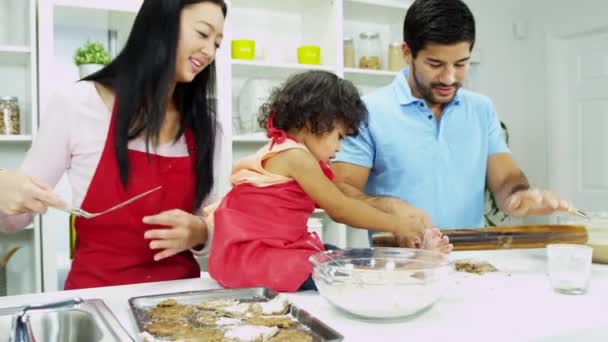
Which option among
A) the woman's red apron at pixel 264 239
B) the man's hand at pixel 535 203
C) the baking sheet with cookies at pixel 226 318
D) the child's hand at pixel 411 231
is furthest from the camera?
the man's hand at pixel 535 203

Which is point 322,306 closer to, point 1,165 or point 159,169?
point 159,169

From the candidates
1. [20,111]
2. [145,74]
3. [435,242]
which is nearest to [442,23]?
[435,242]

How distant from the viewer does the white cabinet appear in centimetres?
268

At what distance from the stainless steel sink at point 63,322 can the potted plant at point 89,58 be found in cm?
195

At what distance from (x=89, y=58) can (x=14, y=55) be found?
326 mm

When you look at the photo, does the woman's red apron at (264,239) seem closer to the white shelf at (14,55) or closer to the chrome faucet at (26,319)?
the chrome faucet at (26,319)

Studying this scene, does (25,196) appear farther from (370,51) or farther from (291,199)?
(370,51)

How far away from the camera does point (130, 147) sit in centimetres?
142

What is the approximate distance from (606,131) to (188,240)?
3590mm

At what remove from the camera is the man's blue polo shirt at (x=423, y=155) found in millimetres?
1771

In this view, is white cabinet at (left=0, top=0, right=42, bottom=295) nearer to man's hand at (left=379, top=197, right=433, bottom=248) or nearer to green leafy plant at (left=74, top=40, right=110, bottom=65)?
green leafy plant at (left=74, top=40, right=110, bottom=65)

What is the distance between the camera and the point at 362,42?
11.8 ft

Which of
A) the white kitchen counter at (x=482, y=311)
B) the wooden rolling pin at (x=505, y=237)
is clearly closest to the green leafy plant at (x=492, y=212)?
the wooden rolling pin at (x=505, y=237)

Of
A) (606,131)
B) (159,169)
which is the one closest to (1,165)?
(159,169)
